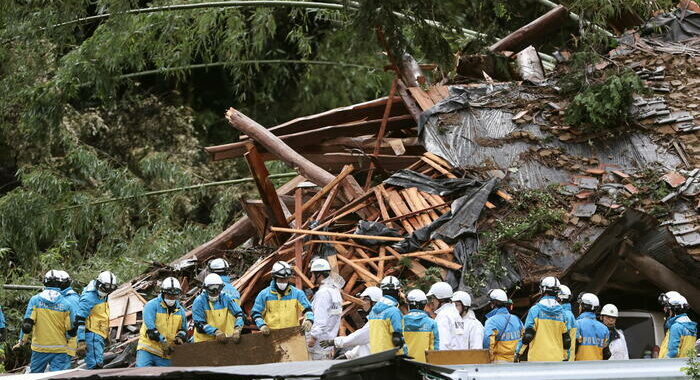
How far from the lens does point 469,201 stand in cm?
1600

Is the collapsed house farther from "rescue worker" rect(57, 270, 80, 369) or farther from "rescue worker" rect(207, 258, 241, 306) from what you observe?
"rescue worker" rect(207, 258, 241, 306)

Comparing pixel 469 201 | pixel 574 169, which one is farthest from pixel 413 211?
pixel 574 169

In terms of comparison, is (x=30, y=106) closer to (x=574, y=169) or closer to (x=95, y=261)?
(x=95, y=261)

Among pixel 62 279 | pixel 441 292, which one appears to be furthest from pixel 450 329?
pixel 62 279

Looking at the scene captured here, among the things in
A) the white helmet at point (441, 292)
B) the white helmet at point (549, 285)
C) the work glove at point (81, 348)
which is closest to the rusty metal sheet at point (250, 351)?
the white helmet at point (441, 292)

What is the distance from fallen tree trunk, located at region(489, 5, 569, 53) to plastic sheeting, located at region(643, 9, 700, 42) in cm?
170

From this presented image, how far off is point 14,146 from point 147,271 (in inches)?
322

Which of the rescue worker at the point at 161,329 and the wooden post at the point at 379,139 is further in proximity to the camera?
the wooden post at the point at 379,139

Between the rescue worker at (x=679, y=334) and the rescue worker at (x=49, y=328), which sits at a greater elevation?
the rescue worker at (x=49, y=328)

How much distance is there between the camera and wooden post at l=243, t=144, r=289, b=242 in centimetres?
1733

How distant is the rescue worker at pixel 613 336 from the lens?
1390cm

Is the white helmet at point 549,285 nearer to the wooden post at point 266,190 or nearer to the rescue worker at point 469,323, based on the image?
the rescue worker at point 469,323

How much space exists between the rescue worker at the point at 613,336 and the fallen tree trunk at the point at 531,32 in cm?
752

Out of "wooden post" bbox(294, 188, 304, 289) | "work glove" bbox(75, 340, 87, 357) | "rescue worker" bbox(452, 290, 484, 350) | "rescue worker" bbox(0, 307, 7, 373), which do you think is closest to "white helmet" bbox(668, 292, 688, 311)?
"rescue worker" bbox(452, 290, 484, 350)
